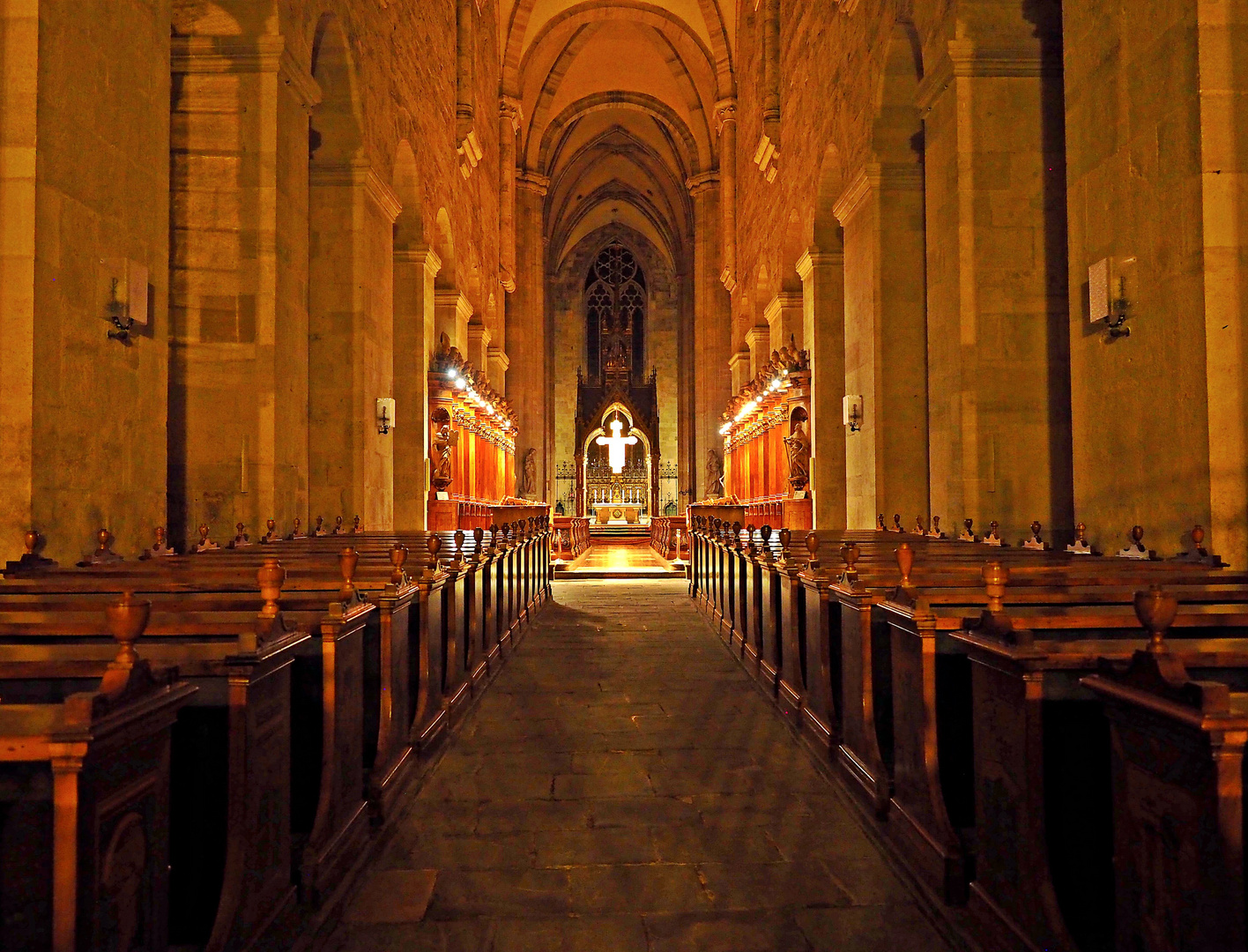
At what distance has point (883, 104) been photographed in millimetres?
8953

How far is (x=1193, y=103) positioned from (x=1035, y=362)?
259 centimetres

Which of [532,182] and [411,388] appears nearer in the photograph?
[411,388]

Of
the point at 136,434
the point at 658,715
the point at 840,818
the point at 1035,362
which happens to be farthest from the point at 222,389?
the point at 1035,362

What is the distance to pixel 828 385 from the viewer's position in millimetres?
→ 11773

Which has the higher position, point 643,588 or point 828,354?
point 828,354

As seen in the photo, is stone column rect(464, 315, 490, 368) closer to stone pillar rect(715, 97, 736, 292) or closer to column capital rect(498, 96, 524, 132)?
column capital rect(498, 96, 524, 132)

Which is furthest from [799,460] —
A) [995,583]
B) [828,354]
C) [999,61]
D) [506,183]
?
[506,183]

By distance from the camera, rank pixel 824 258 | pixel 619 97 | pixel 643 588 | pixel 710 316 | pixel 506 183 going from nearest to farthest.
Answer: pixel 824 258 → pixel 643 588 → pixel 506 183 → pixel 710 316 → pixel 619 97

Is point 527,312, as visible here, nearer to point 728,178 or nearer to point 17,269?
point 728,178

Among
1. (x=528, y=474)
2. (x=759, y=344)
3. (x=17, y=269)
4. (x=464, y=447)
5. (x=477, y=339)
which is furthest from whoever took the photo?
(x=528, y=474)

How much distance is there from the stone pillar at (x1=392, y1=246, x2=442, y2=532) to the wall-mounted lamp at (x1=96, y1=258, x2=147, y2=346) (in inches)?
277

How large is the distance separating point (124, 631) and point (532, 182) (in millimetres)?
24915

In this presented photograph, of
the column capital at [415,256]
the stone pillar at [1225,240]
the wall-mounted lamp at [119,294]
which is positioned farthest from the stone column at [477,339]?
the stone pillar at [1225,240]

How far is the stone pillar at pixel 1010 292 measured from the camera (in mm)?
6727
